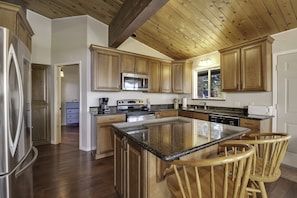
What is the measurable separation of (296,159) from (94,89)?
4.12 metres

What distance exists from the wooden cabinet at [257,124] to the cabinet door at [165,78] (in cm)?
219

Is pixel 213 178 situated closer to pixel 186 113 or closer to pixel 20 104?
pixel 20 104

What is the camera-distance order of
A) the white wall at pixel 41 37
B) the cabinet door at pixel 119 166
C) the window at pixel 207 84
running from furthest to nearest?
the window at pixel 207 84 → the white wall at pixel 41 37 → the cabinet door at pixel 119 166

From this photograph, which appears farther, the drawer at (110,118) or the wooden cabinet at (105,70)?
the wooden cabinet at (105,70)

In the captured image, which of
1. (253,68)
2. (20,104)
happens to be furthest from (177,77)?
(20,104)

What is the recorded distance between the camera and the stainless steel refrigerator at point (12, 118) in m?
1.18

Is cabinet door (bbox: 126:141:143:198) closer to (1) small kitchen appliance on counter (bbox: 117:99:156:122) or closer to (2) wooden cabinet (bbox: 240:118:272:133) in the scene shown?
(1) small kitchen appliance on counter (bbox: 117:99:156:122)

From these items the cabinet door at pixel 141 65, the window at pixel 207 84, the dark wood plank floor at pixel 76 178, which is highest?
the cabinet door at pixel 141 65

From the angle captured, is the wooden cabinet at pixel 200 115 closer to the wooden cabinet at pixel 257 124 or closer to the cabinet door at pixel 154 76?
the wooden cabinet at pixel 257 124

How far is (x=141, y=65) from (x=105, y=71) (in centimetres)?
102

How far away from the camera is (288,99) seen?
289cm

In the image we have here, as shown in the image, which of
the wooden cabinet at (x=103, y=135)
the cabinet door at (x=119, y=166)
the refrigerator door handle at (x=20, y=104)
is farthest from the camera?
the wooden cabinet at (x=103, y=135)

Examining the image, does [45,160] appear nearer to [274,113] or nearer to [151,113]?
[151,113]

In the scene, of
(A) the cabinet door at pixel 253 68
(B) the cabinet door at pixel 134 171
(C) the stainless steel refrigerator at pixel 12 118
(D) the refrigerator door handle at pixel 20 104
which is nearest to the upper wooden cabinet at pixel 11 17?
(C) the stainless steel refrigerator at pixel 12 118
